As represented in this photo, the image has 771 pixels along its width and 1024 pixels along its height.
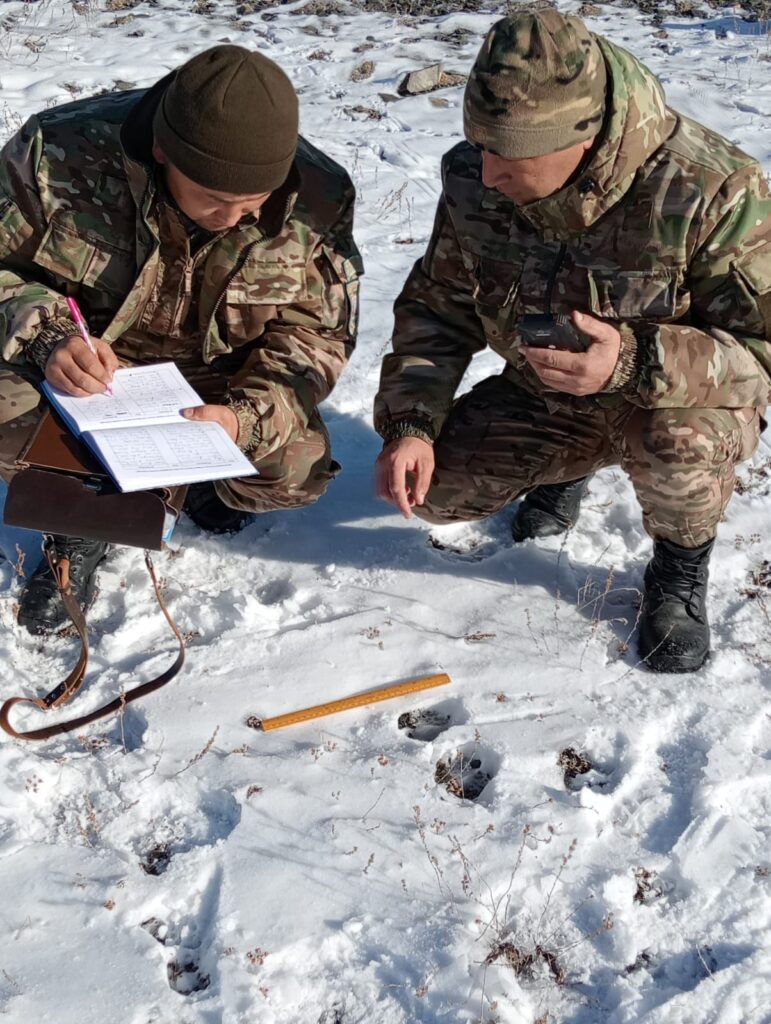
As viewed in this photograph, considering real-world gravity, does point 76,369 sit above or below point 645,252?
below

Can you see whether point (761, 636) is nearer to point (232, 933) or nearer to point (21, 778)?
point (232, 933)

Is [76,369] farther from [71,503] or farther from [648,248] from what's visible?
[648,248]

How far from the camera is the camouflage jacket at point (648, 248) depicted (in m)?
2.50

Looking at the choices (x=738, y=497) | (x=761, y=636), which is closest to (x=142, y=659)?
(x=761, y=636)

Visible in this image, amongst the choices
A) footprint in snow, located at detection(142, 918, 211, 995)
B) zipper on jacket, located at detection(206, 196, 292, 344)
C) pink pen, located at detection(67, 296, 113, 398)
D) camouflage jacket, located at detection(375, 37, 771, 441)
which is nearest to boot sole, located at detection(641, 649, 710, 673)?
camouflage jacket, located at detection(375, 37, 771, 441)

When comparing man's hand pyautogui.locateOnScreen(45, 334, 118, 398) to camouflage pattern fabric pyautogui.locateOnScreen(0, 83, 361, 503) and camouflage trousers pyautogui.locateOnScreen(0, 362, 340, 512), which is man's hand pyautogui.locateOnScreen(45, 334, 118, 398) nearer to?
camouflage pattern fabric pyautogui.locateOnScreen(0, 83, 361, 503)

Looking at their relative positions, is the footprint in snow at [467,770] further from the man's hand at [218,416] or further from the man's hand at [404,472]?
the man's hand at [218,416]

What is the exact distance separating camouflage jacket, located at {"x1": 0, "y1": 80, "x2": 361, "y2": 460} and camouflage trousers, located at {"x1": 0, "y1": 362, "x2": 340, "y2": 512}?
7 cm

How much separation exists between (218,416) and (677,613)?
146 centimetres

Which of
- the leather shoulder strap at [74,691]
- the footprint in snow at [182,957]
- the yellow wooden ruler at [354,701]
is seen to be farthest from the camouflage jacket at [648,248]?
the footprint in snow at [182,957]

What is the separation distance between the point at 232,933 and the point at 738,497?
2370 millimetres

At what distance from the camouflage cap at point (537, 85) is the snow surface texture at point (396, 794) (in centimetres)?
140

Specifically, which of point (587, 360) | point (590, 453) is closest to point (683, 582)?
point (590, 453)

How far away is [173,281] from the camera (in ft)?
9.61
